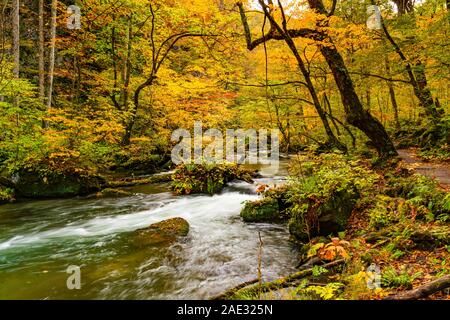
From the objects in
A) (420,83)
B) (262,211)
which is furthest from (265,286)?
(420,83)

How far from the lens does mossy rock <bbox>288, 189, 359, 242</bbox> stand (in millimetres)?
6227

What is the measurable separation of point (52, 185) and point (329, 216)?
32.0 feet

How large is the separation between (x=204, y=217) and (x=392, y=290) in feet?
19.7

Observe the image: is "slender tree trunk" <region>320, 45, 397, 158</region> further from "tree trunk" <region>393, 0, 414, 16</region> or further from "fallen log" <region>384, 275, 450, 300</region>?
"tree trunk" <region>393, 0, 414, 16</region>

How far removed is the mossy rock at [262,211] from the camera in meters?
8.39

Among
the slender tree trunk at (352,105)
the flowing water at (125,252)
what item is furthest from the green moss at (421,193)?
the flowing water at (125,252)

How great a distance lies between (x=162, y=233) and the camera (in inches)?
286

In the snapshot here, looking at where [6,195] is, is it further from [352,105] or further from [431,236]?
[431,236]

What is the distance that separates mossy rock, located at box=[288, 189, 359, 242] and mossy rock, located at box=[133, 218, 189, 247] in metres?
2.76

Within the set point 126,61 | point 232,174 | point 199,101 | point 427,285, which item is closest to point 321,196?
point 427,285

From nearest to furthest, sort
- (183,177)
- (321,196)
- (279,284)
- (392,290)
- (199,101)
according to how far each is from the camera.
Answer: (392,290), (279,284), (321,196), (183,177), (199,101)

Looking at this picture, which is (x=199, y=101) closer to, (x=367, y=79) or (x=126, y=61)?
(x=126, y=61)

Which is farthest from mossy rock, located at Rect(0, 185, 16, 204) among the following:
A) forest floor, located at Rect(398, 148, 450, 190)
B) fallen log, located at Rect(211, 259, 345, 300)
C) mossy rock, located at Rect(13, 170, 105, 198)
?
forest floor, located at Rect(398, 148, 450, 190)

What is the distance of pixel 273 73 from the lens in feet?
57.6
